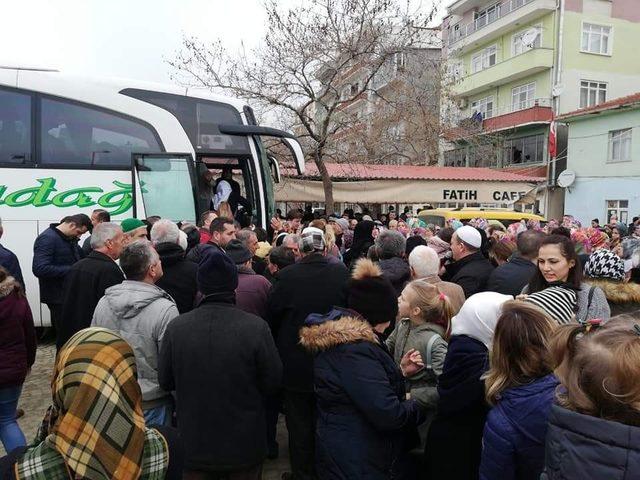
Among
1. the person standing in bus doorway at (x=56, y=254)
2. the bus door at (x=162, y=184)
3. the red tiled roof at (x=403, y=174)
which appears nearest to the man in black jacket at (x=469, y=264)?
the person standing in bus doorway at (x=56, y=254)

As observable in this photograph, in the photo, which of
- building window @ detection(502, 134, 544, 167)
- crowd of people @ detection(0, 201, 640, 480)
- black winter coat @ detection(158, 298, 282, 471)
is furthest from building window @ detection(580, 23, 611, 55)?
black winter coat @ detection(158, 298, 282, 471)

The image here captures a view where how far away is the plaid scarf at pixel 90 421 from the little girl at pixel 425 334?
5.77 feet

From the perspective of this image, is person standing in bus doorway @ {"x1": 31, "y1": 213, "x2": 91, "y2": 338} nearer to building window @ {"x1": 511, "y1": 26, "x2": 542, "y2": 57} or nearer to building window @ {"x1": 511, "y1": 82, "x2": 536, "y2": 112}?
building window @ {"x1": 511, "y1": 82, "x2": 536, "y2": 112}

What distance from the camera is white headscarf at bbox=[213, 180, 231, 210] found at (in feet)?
27.7

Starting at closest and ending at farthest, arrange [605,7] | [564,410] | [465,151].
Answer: [564,410], [605,7], [465,151]

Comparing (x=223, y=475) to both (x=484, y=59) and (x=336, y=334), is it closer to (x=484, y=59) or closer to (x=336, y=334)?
(x=336, y=334)

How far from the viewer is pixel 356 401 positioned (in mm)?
2527

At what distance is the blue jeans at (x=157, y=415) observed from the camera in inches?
124

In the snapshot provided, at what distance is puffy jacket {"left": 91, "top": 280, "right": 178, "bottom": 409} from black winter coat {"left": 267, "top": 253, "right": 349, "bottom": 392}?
3.04 feet

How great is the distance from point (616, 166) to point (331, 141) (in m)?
15.7

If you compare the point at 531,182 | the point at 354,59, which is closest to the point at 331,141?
the point at 354,59

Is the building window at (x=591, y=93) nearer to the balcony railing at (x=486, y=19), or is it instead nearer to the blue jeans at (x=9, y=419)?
the balcony railing at (x=486, y=19)

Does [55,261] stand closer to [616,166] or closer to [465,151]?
[616,166]

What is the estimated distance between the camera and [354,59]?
14648mm
